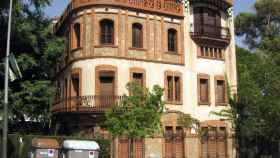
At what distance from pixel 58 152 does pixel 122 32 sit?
1181 centimetres

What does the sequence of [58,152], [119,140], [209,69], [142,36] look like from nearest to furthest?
[58,152] → [119,140] → [142,36] → [209,69]

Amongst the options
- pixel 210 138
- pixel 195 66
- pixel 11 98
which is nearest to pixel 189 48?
pixel 195 66

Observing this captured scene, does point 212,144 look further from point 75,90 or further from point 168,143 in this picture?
point 75,90

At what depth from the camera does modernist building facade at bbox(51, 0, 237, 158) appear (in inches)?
1358

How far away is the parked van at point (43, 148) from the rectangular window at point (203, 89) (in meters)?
15.1

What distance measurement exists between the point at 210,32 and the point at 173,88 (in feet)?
18.3

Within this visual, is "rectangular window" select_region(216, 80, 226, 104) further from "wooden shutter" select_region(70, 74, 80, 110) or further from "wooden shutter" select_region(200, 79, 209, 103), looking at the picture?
"wooden shutter" select_region(70, 74, 80, 110)

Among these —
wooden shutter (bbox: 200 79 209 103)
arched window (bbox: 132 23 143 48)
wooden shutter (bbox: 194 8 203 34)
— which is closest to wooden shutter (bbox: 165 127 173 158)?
wooden shutter (bbox: 200 79 209 103)

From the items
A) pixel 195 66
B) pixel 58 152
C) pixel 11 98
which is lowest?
pixel 58 152

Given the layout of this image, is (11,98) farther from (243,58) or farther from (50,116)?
(243,58)

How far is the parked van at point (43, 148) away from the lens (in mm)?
25261

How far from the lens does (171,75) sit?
36.8 metres

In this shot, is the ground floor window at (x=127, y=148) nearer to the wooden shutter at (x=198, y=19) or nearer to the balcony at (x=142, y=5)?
the balcony at (x=142, y=5)

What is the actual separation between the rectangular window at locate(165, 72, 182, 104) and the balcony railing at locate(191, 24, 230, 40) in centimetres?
354
